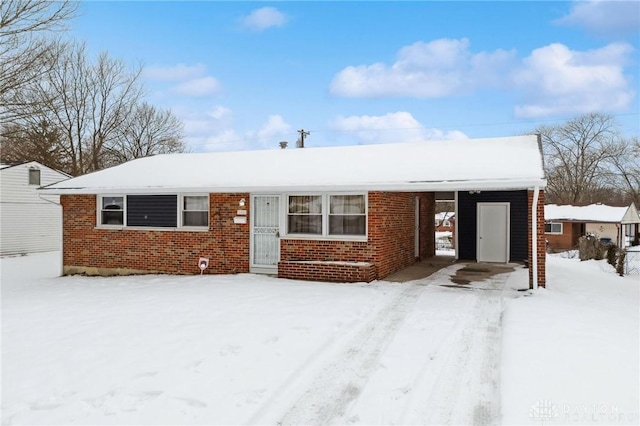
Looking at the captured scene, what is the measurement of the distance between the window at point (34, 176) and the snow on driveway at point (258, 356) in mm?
14950

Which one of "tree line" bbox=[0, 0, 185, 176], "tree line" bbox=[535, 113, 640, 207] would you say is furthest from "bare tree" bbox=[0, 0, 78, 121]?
"tree line" bbox=[535, 113, 640, 207]

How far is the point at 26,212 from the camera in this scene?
2152 centimetres

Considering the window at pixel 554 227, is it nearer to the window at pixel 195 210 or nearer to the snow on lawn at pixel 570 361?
the snow on lawn at pixel 570 361

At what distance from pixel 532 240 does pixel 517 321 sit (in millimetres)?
2997

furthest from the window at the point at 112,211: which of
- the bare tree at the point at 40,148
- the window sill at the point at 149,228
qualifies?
the bare tree at the point at 40,148

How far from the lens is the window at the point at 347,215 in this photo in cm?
1062

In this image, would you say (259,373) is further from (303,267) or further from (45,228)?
(45,228)

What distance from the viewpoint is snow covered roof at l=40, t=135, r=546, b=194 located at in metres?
9.47

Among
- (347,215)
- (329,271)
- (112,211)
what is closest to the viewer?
(329,271)

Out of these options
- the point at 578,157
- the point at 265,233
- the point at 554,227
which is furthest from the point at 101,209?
the point at 578,157

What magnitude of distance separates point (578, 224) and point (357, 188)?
30.0 meters

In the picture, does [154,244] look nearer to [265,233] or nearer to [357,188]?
[265,233]

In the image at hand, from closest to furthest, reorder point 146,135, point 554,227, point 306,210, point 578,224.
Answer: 1. point 306,210
2. point 554,227
3. point 578,224
4. point 146,135

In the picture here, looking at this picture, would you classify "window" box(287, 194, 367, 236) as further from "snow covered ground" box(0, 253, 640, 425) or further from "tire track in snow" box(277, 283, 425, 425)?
"tire track in snow" box(277, 283, 425, 425)
